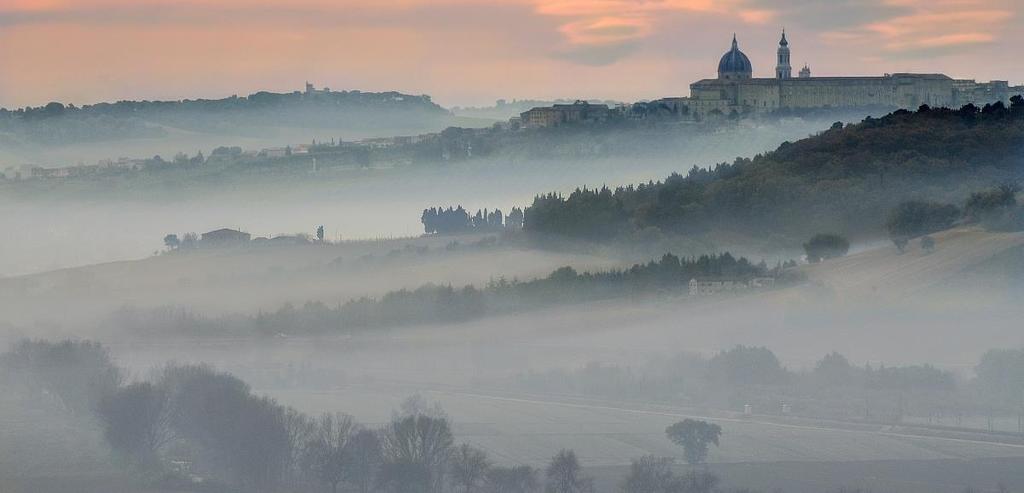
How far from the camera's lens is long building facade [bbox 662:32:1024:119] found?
133 m

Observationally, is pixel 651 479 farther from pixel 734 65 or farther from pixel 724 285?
pixel 734 65

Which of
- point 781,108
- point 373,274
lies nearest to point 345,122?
point 781,108

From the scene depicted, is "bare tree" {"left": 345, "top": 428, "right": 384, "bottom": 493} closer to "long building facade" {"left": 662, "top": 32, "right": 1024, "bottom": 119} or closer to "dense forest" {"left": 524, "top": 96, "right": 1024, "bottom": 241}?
"dense forest" {"left": 524, "top": 96, "right": 1024, "bottom": 241}

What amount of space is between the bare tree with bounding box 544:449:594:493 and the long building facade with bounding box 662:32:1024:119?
279 feet

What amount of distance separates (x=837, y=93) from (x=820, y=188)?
1673 inches

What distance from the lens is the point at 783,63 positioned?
143m

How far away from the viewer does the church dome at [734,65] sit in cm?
14238

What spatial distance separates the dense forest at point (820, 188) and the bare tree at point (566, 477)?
37.7 metres

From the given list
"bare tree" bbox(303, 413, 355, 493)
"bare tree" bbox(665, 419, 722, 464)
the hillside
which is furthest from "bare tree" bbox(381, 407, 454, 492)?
the hillside

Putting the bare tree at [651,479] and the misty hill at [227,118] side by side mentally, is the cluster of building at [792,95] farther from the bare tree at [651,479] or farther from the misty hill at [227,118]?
the bare tree at [651,479]

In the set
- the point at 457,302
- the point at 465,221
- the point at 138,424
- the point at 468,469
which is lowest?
the point at 468,469

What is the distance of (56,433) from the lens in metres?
52.4

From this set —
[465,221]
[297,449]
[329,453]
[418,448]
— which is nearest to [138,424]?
[297,449]

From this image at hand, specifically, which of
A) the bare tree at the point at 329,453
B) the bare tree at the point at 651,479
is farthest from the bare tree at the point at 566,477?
the bare tree at the point at 329,453
